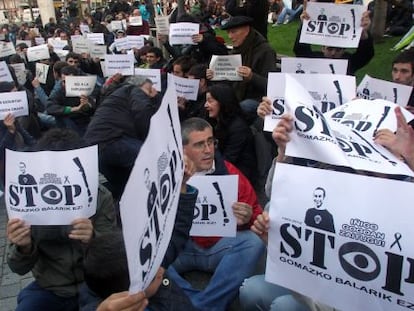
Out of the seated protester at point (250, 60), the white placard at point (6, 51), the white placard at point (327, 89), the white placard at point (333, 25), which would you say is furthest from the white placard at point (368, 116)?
the white placard at point (6, 51)

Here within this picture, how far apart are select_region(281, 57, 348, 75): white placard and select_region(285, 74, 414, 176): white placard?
5.74ft

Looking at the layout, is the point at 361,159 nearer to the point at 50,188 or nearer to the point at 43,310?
the point at 50,188

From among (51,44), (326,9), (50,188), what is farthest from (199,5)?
(50,188)

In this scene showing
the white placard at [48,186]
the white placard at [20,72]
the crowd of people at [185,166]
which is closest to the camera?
the crowd of people at [185,166]

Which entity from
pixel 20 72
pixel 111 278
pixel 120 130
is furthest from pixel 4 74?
pixel 111 278

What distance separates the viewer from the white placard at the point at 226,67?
5250mm

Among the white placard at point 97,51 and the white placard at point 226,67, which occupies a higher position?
the white placard at point 226,67

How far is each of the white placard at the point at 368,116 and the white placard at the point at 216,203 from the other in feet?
2.64

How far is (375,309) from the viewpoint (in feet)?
5.78

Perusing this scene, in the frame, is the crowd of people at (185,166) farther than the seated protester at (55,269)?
No

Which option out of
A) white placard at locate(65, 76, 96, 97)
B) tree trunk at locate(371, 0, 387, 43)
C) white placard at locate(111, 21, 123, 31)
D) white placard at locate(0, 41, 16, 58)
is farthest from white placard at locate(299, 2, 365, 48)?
white placard at locate(111, 21, 123, 31)

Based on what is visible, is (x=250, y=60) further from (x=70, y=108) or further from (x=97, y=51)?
(x=97, y=51)

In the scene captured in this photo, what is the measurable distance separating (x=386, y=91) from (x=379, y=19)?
22.3 feet

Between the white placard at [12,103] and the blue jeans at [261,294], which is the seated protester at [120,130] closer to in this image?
the white placard at [12,103]
